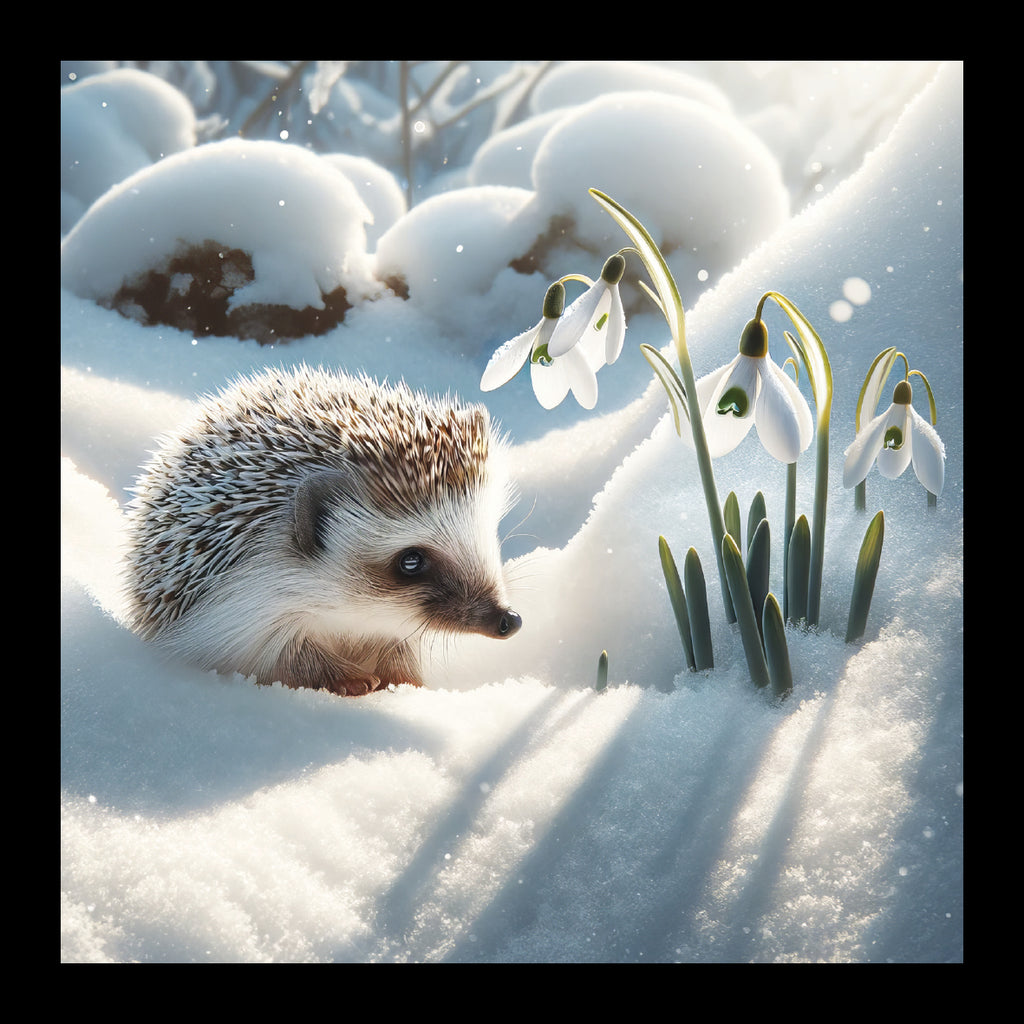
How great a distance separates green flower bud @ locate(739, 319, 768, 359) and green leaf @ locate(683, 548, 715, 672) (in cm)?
36

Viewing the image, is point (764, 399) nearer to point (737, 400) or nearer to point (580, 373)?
point (737, 400)

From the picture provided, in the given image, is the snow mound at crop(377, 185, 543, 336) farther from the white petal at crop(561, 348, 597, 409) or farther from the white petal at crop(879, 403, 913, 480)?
the white petal at crop(879, 403, 913, 480)

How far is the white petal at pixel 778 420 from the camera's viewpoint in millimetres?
969

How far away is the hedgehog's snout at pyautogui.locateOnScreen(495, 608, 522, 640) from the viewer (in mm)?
1444

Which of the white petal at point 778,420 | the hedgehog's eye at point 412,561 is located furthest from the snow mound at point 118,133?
the white petal at point 778,420

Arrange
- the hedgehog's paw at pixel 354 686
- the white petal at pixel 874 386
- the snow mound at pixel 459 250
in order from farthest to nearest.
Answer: the snow mound at pixel 459 250 → the hedgehog's paw at pixel 354 686 → the white petal at pixel 874 386

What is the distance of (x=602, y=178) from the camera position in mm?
2201

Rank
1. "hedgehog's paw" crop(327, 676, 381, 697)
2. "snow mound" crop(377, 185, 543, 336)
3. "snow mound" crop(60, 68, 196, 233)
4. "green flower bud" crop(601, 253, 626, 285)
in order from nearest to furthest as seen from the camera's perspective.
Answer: "green flower bud" crop(601, 253, 626, 285) → "hedgehog's paw" crop(327, 676, 381, 697) → "snow mound" crop(60, 68, 196, 233) → "snow mound" crop(377, 185, 543, 336)

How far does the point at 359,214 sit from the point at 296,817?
1.73m

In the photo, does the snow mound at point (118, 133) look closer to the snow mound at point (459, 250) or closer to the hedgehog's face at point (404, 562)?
the snow mound at point (459, 250)

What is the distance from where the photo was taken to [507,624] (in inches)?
56.8

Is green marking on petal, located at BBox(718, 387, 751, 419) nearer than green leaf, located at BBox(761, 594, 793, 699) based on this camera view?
Yes

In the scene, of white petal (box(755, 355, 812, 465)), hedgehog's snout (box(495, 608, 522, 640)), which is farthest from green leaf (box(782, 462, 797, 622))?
hedgehog's snout (box(495, 608, 522, 640))

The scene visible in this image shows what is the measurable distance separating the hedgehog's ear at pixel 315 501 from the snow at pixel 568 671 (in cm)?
31
